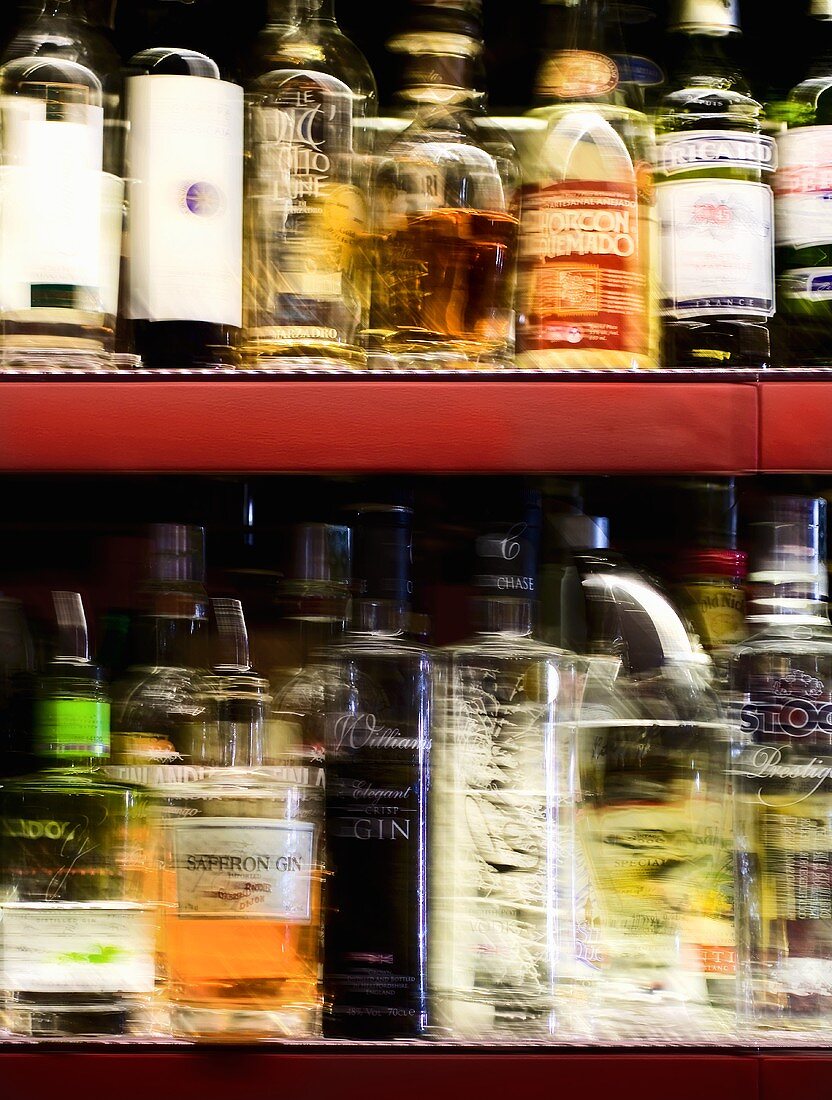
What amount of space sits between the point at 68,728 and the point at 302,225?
0.44m

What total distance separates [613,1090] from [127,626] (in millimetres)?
574

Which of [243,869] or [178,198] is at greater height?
[178,198]

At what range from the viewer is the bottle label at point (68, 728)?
100 cm

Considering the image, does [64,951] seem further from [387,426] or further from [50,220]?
[50,220]

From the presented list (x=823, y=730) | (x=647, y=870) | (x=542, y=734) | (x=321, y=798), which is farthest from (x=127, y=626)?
(x=823, y=730)

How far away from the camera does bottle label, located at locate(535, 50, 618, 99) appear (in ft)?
3.69

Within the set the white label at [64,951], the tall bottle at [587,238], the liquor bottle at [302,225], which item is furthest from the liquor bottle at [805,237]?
the white label at [64,951]

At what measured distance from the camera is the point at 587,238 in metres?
1.06

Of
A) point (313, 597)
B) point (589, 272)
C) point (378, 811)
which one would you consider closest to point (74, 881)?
point (378, 811)

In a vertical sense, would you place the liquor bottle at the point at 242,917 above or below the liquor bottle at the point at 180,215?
below

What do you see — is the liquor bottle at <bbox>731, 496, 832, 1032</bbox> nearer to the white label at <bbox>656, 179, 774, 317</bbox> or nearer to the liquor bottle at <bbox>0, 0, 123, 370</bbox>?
the white label at <bbox>656, 179, 774, 317</bbox>

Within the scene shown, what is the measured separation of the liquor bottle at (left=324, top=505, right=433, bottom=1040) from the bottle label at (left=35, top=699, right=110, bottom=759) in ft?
0.59

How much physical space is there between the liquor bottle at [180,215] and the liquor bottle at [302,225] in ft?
0.11

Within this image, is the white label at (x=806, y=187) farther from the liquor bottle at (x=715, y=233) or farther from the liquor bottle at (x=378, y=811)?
the liquor bottle at (x=378, y=811)
